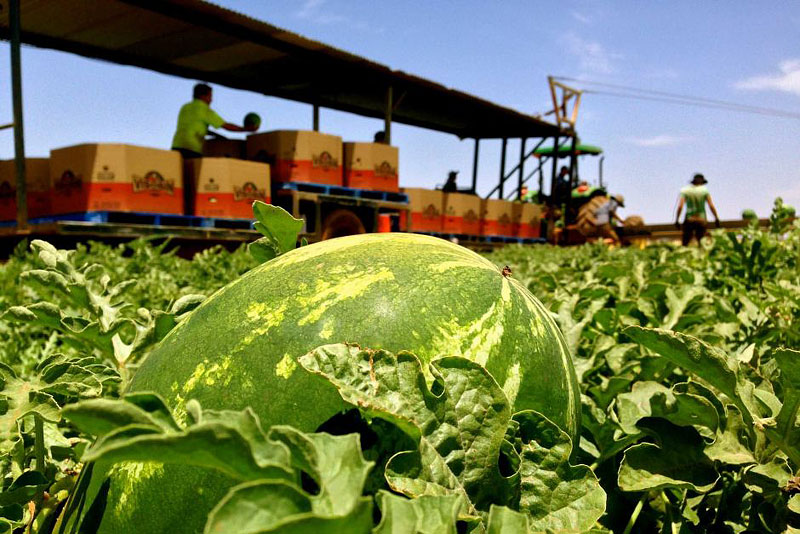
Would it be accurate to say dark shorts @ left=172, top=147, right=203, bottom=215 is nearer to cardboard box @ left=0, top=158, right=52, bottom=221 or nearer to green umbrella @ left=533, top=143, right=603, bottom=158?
cardboard box @ left=0, top=158, right=52, bottom=221

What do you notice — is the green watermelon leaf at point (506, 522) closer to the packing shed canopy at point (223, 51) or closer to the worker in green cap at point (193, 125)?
the worker in green cap at point (193, 125)

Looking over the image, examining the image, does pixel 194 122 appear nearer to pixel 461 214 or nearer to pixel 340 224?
pixel 340 224

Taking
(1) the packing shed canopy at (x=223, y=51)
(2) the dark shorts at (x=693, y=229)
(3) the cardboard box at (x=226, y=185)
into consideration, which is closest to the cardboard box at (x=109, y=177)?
(3) the cardboard box at (x=226, y=185)

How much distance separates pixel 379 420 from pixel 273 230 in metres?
0.65

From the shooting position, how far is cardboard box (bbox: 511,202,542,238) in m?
22.4

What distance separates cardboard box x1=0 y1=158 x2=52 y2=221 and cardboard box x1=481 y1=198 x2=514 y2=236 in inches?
487

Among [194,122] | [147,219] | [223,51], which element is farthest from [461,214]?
[147,219]

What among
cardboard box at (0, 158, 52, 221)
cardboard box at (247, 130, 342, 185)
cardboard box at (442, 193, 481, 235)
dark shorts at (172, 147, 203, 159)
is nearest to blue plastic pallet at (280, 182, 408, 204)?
cardboard box at (247, 130, 342, 185)

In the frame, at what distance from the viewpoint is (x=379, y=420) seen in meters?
0.90

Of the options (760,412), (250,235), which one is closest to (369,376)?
(760,412)

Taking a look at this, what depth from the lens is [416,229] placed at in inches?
698

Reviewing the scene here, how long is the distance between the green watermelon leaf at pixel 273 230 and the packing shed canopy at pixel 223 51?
11556mm

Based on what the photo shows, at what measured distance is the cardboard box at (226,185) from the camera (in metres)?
12.0

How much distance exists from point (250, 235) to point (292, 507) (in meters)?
12.6
